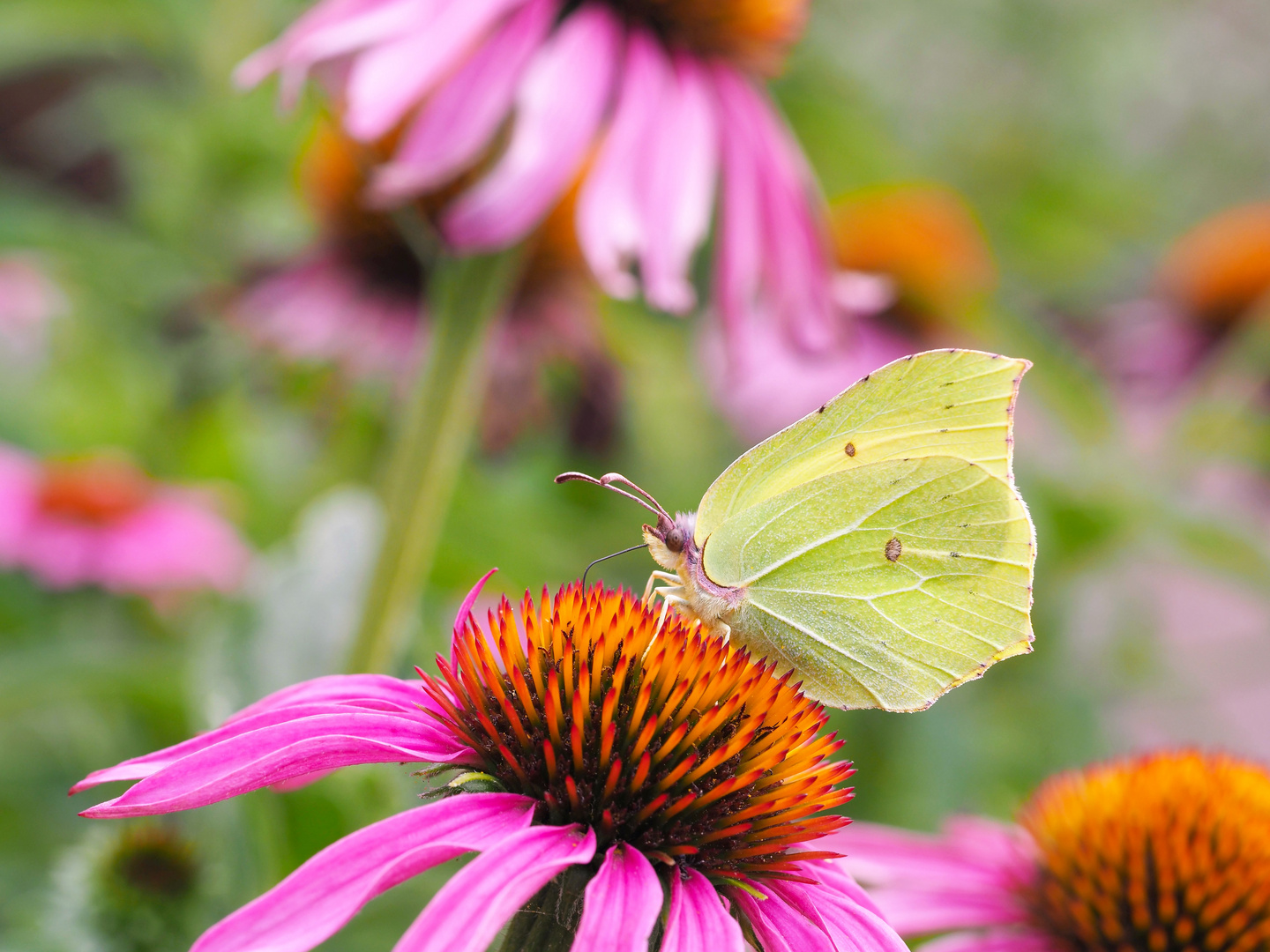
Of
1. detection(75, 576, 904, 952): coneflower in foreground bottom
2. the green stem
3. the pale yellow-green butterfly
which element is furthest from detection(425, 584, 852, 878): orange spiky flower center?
the green stem

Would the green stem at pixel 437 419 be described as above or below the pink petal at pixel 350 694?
above

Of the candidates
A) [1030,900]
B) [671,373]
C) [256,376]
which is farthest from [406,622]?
[671,373]

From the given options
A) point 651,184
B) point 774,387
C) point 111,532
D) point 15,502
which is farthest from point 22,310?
point 651,184

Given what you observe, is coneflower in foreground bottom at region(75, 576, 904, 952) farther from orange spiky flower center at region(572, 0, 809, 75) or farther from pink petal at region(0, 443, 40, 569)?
pink petal at region(0, 443, 40, 569)

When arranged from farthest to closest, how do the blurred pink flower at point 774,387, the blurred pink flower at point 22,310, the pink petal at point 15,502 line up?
the blurred pink flower at point 22,310 < the blurred pink flower at point 774,387 < the pink petal at point 15,502

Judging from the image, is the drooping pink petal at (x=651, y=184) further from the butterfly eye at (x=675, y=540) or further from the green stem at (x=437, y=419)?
the butterfly eye at (x=675, y=540)

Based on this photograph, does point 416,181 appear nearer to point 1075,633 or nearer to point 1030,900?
point 1030,900

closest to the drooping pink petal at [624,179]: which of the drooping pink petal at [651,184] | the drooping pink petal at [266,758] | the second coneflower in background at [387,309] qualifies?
the drooping pink petal at [651,184]
